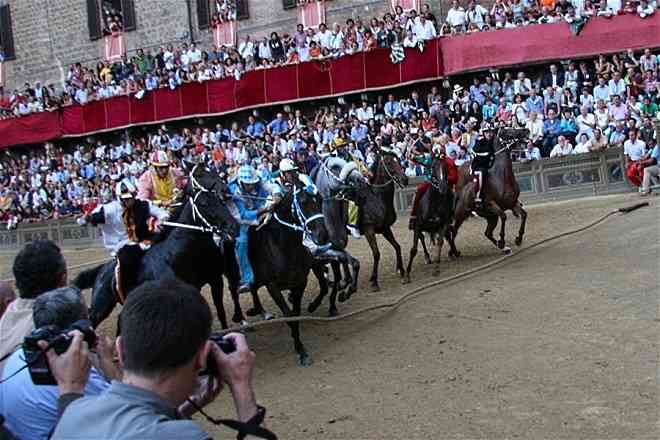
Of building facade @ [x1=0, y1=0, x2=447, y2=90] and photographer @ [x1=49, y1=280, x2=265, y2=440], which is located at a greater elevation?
building facade @ [x1=0, y1=0, x2=447, y2=90]

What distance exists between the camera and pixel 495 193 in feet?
48.3

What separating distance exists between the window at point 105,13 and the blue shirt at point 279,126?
12.5 meters

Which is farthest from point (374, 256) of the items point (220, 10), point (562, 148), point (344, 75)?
point (220, 10)

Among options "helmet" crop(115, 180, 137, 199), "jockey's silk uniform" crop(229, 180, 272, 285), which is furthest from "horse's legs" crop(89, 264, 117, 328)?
"jockey's silk uniform" crop(229, 180, 272, 285)

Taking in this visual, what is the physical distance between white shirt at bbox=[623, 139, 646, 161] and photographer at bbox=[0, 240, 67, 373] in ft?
56.0

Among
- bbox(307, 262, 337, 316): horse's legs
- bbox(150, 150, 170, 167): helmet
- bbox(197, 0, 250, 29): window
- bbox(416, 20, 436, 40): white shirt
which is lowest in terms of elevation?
bbox(307, 262, 337, 316): horse's legs

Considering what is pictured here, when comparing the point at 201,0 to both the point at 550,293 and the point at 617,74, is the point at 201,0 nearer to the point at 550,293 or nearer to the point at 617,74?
the point at 617,74

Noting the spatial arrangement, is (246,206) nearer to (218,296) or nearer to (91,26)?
(218,296)

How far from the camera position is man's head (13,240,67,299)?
4355mm

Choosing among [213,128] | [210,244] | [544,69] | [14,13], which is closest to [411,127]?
[544,69]

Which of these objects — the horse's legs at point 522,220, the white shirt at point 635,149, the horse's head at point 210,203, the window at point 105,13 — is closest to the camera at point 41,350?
the horse's head at point 210,203

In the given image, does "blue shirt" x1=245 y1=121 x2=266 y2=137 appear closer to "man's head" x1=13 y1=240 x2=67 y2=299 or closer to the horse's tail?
the horse's tail

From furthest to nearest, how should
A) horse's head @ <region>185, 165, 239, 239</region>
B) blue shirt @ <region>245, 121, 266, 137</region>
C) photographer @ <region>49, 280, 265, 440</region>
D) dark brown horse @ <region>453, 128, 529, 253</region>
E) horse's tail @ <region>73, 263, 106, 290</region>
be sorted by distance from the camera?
blue shirt @ <region>245, 121, 266, 137</region>, dark brown horse @ <region>453, 128, 529, 253</region>, horse's tail @ <region>73, 263, 106, 290</region>, horse's head @ <region>185, 165, 239, 239</region>, photographer @ <region>49, 280, 265, 440</region>

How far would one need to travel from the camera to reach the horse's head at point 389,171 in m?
13.6
